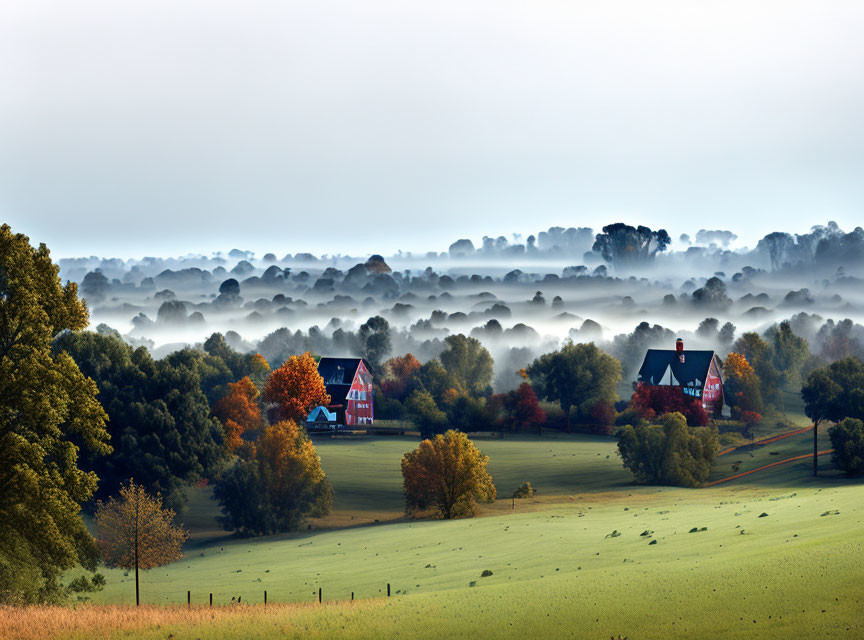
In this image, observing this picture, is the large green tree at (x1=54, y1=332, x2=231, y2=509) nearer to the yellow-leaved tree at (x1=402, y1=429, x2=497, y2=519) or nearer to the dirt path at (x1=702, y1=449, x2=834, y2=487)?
the yellow-leaved tree at (x1=402, y1=429, x2=497, y2=519)

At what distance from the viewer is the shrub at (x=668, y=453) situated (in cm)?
10156

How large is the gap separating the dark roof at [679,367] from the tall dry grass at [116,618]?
389 feet

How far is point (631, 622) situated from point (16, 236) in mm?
29378

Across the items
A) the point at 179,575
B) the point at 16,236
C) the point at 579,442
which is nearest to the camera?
the point at 16,236

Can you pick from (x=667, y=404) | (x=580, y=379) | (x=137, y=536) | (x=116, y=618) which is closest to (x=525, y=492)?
(x=137, y=536)

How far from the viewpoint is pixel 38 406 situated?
3731cm

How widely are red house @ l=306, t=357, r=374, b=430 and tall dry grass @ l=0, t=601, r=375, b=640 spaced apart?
313 ft

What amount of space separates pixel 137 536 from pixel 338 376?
81656 millimetres

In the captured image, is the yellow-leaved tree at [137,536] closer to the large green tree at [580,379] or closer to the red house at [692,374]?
the large green tree at [580,379]

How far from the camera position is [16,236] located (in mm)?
38094

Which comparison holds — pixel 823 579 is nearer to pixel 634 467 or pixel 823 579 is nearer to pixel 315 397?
pixel 634 467

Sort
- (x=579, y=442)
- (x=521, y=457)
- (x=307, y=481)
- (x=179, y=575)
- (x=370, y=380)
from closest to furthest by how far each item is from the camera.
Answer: (x=179, y=575) → (x=307, y=481) → (x=521, y=457) → (x=579, y=442) → (x=370, y=380)

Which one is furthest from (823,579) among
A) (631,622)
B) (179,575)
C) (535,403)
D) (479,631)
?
(535,403)

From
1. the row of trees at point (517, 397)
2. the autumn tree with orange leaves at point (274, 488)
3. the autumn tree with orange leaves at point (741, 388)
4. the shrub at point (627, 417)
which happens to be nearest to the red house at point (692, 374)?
the autumn tree with orange leaves at point (741, 388)
